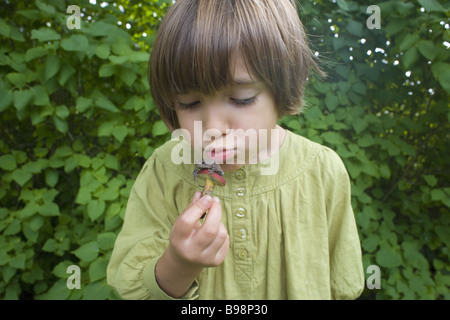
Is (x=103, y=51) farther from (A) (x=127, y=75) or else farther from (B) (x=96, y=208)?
(B) (x=96, y=208)

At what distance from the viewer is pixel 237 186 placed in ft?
2.97

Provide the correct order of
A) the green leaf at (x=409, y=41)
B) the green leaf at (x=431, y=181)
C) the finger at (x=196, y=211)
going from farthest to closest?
the green leaf at (x=431, y=181), the green leaf at (x=409, y=41), the finger at (x=196, y=211)

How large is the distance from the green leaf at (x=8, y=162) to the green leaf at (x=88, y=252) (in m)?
0.52

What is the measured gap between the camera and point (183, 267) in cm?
76

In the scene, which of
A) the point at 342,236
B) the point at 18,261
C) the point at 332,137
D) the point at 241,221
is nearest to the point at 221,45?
the point at 241,221

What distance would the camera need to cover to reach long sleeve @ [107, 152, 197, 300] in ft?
2.80

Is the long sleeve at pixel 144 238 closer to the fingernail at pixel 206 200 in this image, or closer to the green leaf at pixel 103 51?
the fingernail at pixel 206 200

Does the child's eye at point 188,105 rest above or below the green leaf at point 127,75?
below

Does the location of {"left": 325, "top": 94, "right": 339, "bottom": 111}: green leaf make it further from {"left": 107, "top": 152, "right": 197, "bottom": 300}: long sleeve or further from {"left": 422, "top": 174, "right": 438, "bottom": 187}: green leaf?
{"left": 107, "top": 152, "right": 197, "bottom": 300}: long sleeve

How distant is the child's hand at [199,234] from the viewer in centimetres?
69

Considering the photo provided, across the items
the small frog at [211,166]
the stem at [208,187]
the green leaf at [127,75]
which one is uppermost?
the green leaf at [127,75]

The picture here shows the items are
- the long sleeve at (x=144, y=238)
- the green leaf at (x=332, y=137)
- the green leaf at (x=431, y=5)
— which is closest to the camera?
the long sleeve at (x=144, y=238)

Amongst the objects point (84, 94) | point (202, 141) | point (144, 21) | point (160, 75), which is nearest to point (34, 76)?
point (84, 94)

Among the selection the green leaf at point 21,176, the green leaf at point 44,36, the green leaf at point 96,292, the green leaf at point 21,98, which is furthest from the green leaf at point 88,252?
the green leaf at point 44,36
